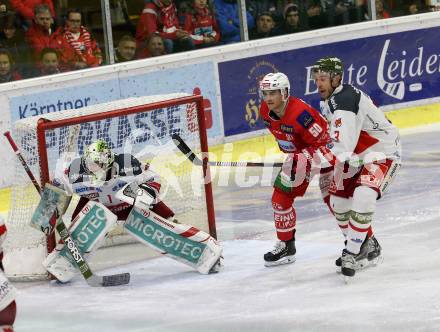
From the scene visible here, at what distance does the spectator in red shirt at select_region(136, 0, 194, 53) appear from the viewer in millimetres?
9273

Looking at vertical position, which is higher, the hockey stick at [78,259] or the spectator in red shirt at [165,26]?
the spectator in red shirt at [165,26]

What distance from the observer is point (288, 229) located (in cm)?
625

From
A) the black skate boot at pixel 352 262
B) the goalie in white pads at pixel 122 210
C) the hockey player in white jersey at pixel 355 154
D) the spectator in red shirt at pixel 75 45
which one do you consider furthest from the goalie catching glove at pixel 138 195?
the spectator in red shirt at pixel 75 45

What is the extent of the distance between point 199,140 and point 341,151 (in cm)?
140

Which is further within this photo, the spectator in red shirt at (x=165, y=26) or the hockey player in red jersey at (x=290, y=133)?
the spectator in red shirt at (x=165, y=26)

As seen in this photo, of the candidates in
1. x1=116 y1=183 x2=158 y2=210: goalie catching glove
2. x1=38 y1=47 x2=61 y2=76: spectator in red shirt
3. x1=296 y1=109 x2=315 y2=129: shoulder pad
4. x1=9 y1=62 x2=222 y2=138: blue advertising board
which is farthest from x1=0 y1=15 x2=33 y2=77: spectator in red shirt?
x1=296 y1=109 x2=315 y2=129: shoulder pad

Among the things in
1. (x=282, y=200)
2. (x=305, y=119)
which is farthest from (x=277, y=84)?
(x=282, y=200)

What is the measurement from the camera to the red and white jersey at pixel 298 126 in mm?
5980

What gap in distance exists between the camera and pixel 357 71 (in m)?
10.4

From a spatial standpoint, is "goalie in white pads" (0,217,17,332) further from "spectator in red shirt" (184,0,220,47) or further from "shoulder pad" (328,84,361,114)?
"spectator in red shirt" (184,0,220,47)

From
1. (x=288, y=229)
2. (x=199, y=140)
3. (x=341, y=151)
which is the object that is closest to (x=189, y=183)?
(x=199, y=140)

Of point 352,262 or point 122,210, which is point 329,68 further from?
point 122,210

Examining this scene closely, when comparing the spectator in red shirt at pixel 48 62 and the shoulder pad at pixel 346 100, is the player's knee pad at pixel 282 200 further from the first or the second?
the spectator in red shirt at pixel 48 62

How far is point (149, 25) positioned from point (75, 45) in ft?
2.52
